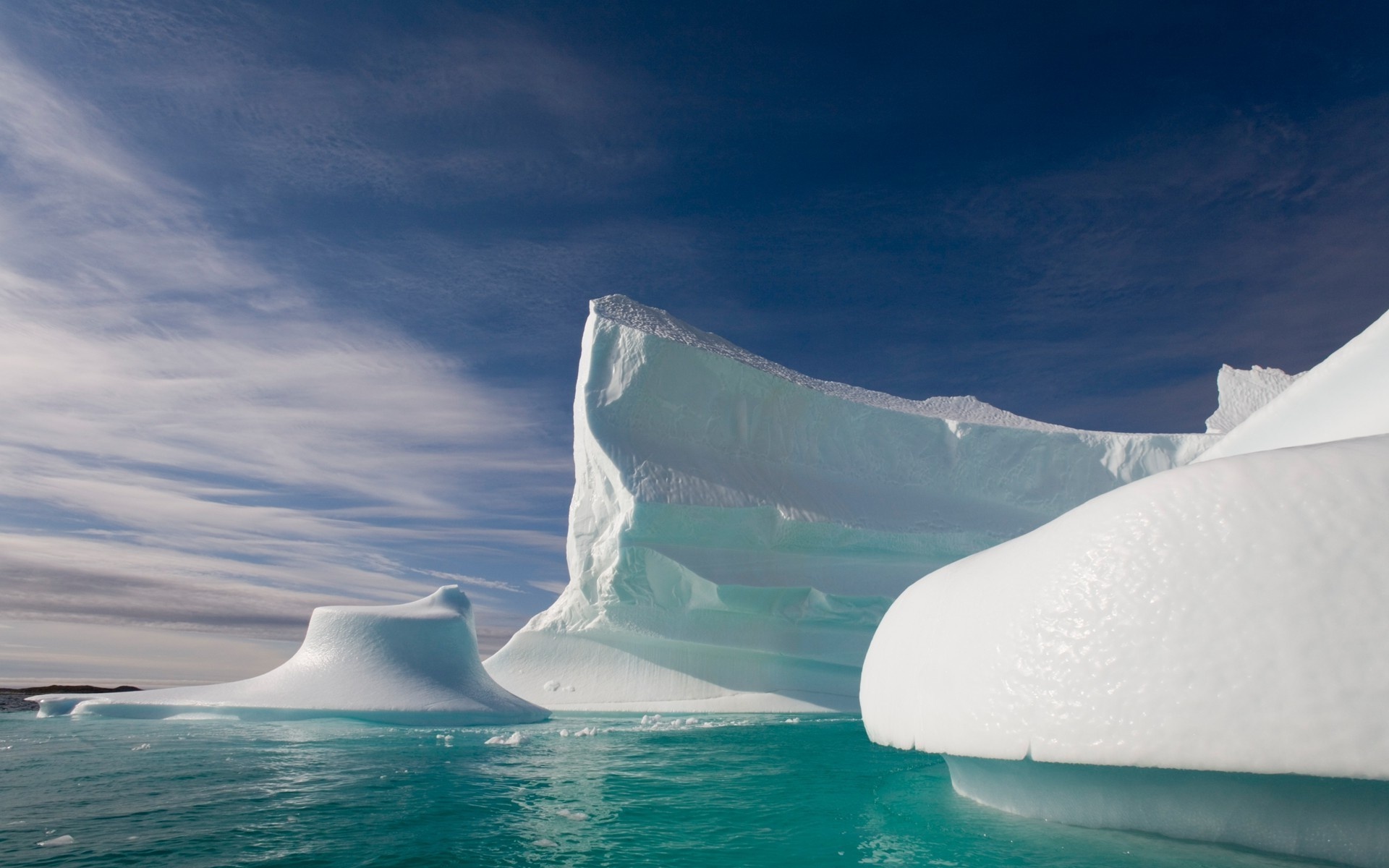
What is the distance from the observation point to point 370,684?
36.5 ft

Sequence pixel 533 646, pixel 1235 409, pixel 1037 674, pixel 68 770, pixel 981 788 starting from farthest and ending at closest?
pixel 1235 409, pixel 533 646, pixel 68 770, pixel 981 788, pixel 1037 674

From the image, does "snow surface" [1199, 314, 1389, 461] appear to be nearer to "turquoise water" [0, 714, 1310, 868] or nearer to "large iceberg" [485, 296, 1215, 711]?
"turquoise water" [0, 714, 1310, 868]

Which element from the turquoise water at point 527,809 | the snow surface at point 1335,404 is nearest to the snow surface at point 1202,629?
the turquoise water at point 527,809

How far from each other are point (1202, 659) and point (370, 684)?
11.0 metres

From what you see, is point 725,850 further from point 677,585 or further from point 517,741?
point 677,585

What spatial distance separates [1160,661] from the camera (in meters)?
2.69

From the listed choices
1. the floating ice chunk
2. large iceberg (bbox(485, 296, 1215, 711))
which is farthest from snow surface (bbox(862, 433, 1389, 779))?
large iceberg (bbox(485, 296, 1215, 711))

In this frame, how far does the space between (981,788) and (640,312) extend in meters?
12.5

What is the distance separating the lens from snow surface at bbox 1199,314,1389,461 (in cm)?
438

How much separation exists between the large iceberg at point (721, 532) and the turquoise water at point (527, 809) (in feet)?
17.9

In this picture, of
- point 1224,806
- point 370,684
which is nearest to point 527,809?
point 1224,806

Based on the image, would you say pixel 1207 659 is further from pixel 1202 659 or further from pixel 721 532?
pixel 721 532

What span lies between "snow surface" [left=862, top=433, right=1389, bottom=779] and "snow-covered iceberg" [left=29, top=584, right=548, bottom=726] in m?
9.35

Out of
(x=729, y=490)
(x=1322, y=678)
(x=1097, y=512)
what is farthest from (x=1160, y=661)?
(x=729, y=490)
